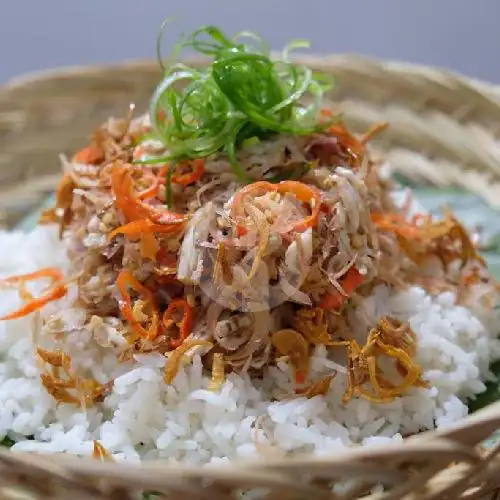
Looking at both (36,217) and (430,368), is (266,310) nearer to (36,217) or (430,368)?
(430,368)

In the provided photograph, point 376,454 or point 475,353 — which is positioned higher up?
point 376,454

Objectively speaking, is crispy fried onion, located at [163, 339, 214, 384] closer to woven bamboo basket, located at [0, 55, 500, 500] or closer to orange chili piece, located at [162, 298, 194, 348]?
orange chili piece, located at [162, 298, 194, 348]

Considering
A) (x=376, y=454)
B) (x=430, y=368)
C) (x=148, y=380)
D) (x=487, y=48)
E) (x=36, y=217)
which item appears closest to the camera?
(x=376, y=454)

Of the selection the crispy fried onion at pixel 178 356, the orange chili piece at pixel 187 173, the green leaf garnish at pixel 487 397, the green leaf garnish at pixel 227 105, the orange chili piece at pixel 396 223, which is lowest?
the green leaf garnish at pixel 487 397

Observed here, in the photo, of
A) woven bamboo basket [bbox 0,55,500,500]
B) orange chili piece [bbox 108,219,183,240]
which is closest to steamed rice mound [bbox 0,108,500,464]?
orange chili piece [bbox 108,219,183,240]

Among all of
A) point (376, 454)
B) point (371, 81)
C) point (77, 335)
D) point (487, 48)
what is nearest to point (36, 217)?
point (77, 335)

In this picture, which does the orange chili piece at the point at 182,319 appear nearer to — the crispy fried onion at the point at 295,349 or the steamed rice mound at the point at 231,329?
the steamed rice mound at the point at 231,329

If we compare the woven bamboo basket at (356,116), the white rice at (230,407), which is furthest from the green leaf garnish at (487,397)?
the woven bamboo basket at (356,116)
